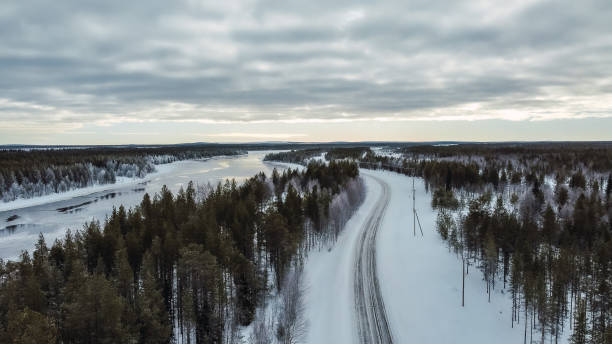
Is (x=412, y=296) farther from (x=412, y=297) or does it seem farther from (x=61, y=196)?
(x=61, y=196)

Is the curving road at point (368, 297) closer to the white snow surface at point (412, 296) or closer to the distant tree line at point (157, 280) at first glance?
the white snow surface at point (412, 296)

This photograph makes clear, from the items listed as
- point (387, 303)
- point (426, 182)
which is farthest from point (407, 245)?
point (426, 182)

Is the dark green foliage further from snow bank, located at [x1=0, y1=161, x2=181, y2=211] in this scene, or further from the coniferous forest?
snow bank, located at [x1=0, y1=161, x2=181, y2=211]

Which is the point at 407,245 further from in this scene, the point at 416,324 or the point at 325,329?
the point at 325,329

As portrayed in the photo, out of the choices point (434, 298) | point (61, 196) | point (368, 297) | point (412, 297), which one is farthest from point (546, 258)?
point (61, 196)

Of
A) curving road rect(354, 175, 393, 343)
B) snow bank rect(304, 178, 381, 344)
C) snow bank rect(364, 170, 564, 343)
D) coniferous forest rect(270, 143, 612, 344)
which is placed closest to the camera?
curving road rect(354, 175, 393, 343)

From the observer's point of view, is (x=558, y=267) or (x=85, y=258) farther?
(x=85, y=258)

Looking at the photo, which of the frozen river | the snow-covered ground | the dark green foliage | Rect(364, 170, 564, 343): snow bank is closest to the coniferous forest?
the dark green foliage
